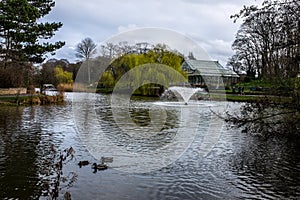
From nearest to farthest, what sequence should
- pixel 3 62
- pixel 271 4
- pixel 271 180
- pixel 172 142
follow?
pixel 271 180, pixel 271 4, pixel 172 142, pixel 3 62

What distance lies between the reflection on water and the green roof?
158ft

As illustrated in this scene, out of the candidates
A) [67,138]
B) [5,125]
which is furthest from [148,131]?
[5,125]

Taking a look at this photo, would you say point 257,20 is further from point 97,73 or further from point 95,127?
point 97,73

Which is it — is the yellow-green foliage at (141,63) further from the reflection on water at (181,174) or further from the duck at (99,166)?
the duck at (99,166)

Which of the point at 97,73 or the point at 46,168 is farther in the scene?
the point at 97,73

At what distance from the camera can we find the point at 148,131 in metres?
12.0

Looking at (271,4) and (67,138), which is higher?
(271,4)

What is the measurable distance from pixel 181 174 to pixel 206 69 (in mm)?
54875

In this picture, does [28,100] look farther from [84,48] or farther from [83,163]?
[84,48]

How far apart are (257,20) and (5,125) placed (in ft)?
32.1

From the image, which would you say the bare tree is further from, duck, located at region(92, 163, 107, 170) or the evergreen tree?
duck, located at region(92, 163, 107, 170)

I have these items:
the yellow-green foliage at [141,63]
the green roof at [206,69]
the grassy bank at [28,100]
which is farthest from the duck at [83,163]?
the green roof at [206,69]

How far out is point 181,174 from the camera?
6.65 metres

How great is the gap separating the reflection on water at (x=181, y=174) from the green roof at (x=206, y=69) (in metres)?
48.1
